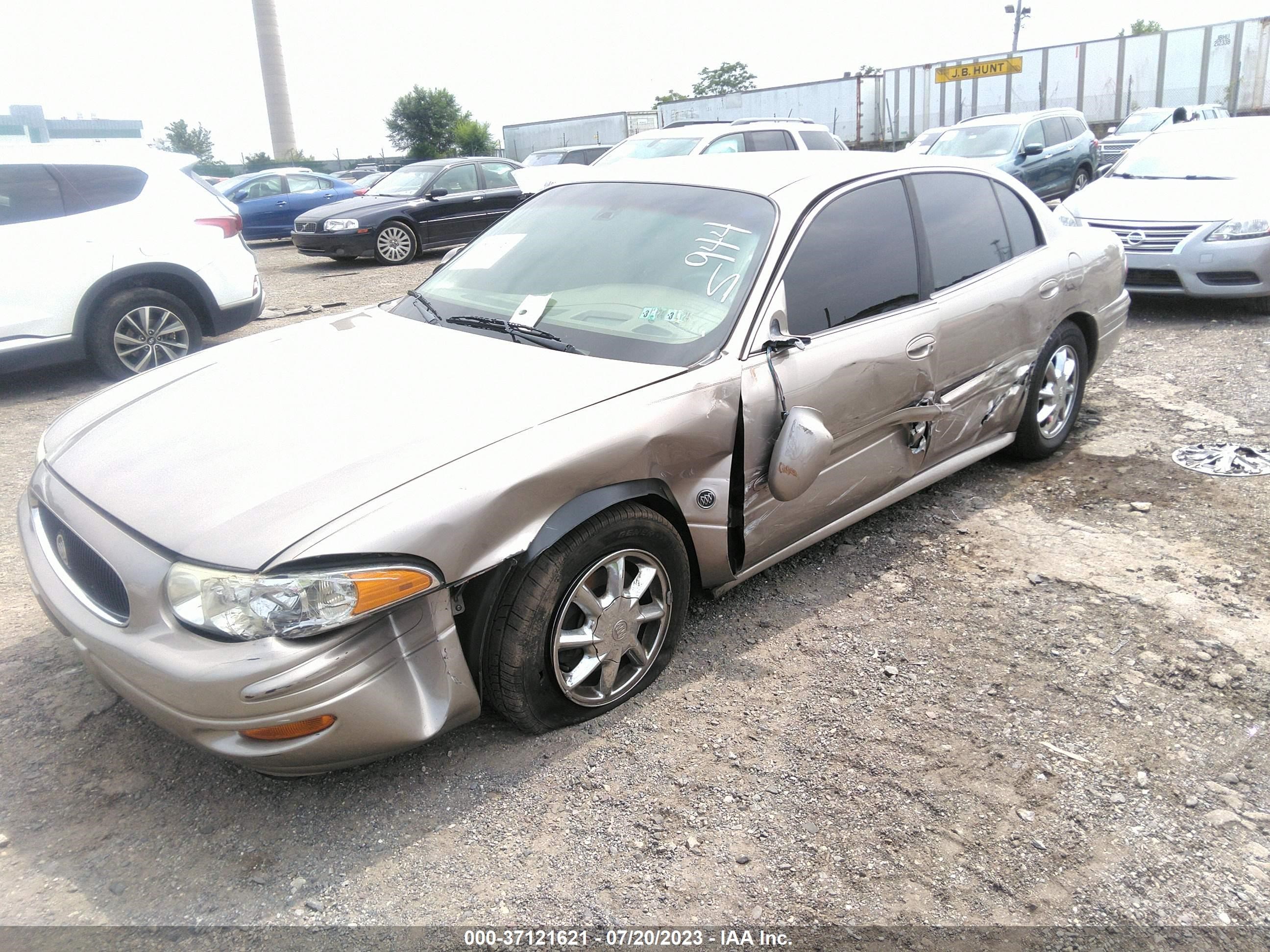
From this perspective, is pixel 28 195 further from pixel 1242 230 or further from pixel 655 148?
pixel 1242 230

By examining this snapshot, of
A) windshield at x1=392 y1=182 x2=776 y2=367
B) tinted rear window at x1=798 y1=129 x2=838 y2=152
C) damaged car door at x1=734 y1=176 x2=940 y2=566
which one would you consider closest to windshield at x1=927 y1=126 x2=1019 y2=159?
tinted rear window at x1=798 y1=129 x2=838 y2=152

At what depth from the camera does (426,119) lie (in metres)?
59.2

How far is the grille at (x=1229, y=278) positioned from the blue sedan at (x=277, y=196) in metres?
15.7

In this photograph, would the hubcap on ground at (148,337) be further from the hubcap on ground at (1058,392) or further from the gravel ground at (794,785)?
the hubcap on ground at (1058,392)

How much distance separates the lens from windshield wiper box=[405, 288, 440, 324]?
3553 mm

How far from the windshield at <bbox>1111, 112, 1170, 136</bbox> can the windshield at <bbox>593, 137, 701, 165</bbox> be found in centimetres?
1372

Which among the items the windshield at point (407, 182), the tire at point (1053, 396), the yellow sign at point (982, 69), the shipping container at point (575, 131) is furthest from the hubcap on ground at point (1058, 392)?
the yellow sign at point (982, 69)

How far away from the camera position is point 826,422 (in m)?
3.29

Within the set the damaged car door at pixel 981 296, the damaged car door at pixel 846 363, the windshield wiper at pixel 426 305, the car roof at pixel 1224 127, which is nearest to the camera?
the damaged car door at pixel 846 363

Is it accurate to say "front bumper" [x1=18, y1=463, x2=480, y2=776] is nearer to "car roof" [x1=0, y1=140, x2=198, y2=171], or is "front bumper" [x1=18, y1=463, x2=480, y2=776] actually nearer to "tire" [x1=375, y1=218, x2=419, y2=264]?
"car roof" [x1=0, y1=140, x2=198, y2=171]

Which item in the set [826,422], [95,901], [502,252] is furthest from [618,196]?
[95,901]

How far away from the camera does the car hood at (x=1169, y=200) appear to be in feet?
25.3

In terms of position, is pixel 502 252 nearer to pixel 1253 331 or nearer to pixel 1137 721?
pixel 1137 721

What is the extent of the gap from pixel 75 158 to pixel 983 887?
24.7 feet
